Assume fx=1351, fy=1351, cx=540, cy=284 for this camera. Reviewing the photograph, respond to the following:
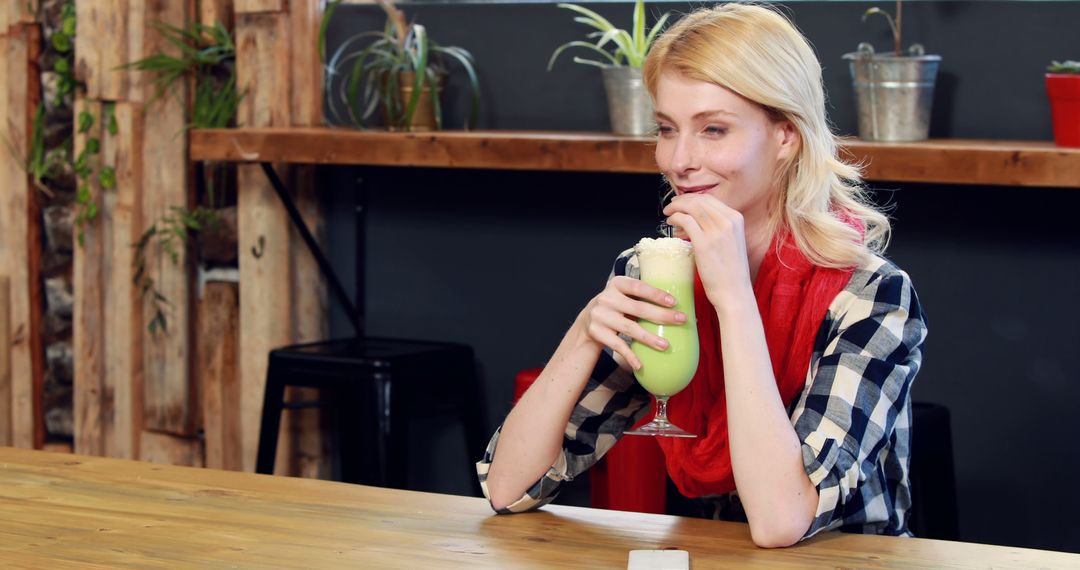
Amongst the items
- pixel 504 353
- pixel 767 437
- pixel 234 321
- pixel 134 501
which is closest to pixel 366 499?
pixel 134 501

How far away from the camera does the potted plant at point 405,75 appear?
3.33 m

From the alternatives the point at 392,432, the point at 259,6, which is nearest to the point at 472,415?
the point at 392,432

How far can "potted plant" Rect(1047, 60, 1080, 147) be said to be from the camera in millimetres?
2688

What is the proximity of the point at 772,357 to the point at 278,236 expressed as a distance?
2.03m

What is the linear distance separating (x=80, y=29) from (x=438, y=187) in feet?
3.76

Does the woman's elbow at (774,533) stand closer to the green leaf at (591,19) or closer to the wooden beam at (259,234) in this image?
the green leaf at (591,19)

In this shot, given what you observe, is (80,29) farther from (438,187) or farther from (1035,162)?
(1035,162)

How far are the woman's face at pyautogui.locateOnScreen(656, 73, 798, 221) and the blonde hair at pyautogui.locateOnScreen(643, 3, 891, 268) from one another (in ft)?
0.06

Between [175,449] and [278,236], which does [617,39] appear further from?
[175,449]

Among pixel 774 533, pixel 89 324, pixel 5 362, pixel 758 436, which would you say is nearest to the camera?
pixel 774 533

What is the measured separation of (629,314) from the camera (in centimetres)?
172

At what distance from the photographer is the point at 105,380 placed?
4004 millimetres

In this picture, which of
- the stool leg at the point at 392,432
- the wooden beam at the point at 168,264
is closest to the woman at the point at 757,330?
the stool leg at the point at 392,432

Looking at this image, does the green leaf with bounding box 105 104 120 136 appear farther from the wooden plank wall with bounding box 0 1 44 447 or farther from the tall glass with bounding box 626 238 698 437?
the tall glass with bounding box 626 238 698 437
